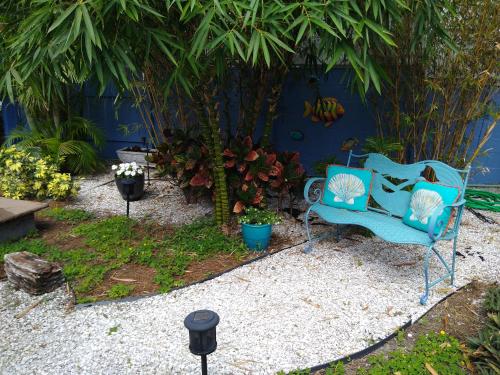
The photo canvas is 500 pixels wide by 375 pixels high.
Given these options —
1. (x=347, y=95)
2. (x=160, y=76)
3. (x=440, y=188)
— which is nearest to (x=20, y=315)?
(x=160, y=76)

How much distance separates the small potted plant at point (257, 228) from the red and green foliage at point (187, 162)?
71cm

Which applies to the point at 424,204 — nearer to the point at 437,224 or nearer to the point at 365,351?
the point at 437,224

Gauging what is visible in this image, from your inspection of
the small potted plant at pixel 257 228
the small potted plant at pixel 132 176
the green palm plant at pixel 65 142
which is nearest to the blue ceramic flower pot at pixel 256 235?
the small potted plant at pixel 257 228

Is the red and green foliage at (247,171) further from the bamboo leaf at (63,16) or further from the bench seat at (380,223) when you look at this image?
the bamboo leaf at (63,16)

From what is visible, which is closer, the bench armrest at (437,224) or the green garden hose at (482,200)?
the bench armrest at (437,224)

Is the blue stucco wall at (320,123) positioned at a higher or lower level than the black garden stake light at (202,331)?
higher

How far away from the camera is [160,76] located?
364 centimetres

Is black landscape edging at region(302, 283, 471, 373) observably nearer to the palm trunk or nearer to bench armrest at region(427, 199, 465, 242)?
bench armrest at region(427, 199, 465, 242)

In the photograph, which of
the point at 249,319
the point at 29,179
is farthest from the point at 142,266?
the point at 29,179

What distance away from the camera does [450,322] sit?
2.46m

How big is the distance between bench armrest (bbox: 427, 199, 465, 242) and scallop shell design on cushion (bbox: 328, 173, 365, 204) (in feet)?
2.21

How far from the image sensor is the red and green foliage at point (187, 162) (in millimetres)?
4004

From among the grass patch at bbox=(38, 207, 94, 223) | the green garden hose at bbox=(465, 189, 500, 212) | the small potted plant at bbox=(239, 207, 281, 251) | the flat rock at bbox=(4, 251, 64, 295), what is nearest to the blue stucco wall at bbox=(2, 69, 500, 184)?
the green garden hose at bbox=(465, 189, 500, 212)

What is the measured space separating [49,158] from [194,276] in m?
3.23
